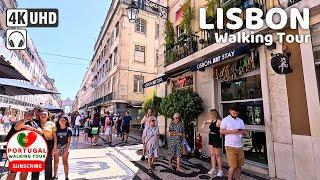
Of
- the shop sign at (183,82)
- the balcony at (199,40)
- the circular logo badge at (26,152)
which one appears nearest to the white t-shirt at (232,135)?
the balcony at (199,40)

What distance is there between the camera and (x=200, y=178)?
5934 millimetres

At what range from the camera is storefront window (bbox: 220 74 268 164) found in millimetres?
6832

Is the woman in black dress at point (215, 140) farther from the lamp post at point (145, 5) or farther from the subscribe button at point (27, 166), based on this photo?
the lamp post at point (145, 5)

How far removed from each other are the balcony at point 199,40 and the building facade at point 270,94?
4cm

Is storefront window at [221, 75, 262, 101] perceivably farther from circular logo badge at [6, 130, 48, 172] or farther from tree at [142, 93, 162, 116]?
circular logo badge at [6, 130, 48, 172]

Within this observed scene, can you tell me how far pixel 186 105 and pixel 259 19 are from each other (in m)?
3.86

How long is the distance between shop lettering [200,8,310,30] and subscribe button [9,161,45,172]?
19.1 feet

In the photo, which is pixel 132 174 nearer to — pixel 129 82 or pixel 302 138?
pixel 302 138

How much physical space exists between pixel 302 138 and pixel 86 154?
7823 millimetres

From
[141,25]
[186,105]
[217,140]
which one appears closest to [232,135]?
[217,140]

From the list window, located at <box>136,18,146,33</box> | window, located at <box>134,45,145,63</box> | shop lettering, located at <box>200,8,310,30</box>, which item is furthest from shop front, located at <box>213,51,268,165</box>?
window, located at <box>136,18,146,33</box>

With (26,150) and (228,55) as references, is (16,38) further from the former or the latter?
(228,55)

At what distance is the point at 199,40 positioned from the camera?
9.48m

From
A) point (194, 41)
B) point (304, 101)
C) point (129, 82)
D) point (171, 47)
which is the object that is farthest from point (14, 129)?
point (129, 82)
